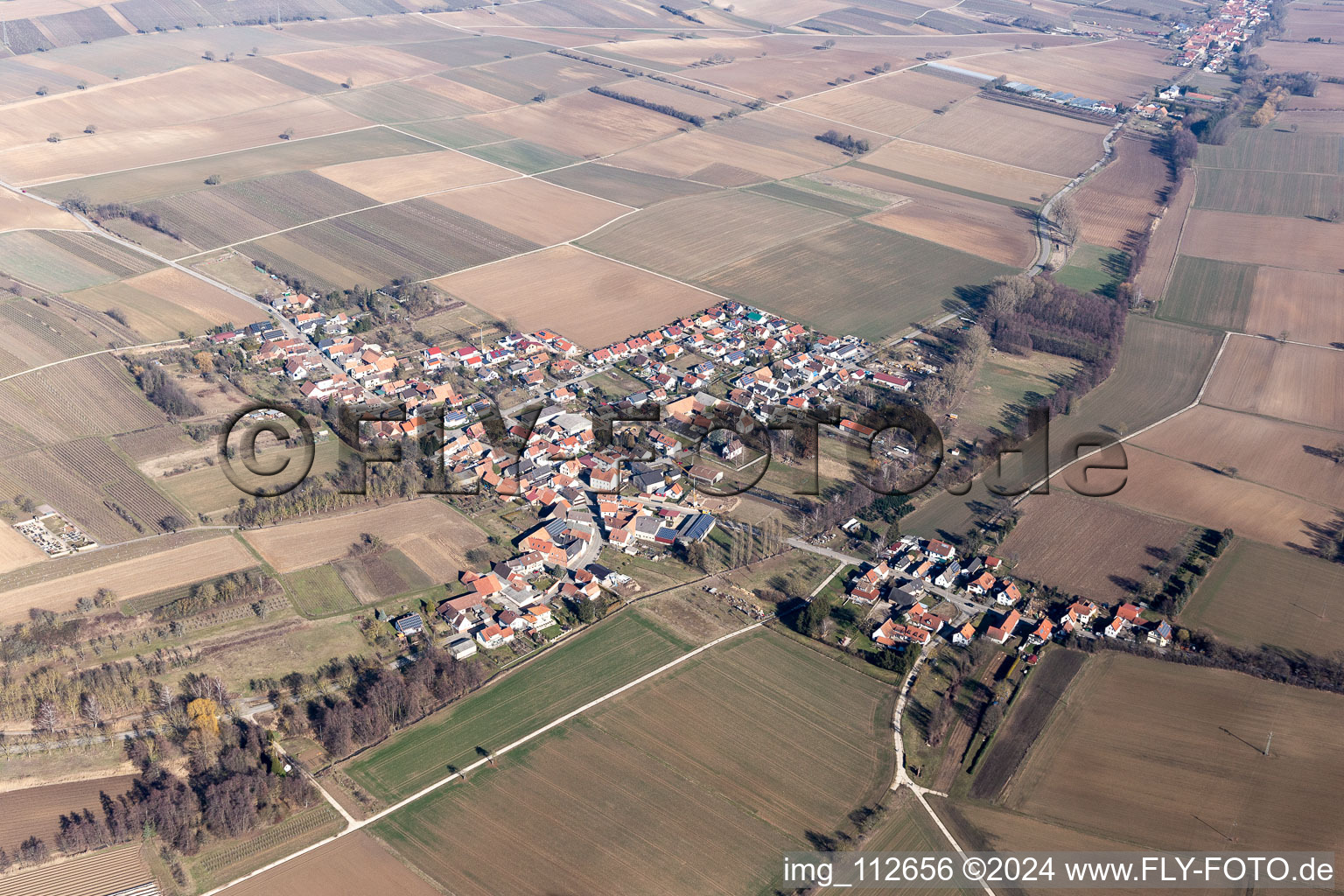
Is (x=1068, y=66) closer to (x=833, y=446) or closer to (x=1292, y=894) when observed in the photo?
(x=833, y=446)

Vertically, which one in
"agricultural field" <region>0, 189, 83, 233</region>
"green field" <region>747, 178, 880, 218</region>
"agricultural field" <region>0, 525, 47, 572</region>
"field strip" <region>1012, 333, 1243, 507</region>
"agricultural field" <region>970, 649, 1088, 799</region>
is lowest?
"agricultural field" <region>970, 649, 1088, 799</region>

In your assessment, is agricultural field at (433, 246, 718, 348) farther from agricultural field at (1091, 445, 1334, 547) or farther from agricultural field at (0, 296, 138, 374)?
agricultural field at (1091, 445, 1334, 547)

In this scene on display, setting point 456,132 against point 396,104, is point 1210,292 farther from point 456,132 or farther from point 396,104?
point 396,104

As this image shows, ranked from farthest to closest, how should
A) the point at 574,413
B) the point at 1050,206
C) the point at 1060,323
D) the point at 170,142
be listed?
1. the point at 170,142
2. the point at 1050,206
3. the point at 1060,323
4. the point at 574,413

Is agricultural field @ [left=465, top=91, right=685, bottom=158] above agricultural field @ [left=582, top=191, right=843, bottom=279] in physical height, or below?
above

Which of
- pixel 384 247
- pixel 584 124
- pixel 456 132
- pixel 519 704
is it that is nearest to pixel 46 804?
pixel 519 704

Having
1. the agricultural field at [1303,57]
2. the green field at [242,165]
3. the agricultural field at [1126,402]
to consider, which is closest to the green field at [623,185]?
the green field at [242,165]

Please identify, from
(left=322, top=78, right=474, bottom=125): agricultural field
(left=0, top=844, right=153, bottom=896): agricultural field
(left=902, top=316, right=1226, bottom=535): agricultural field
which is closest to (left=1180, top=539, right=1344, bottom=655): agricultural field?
(left=902, top=316, right=1226, bottom=535): agricultural field
